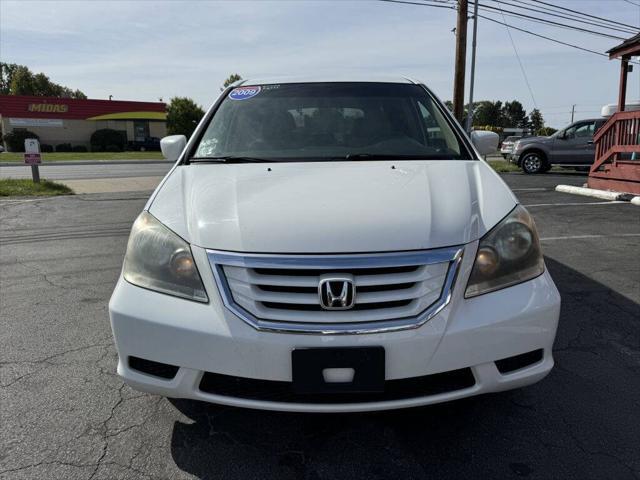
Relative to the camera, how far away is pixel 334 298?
1.81 m

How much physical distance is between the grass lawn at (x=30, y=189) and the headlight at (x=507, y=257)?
1136cm

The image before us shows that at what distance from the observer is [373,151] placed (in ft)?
9.48

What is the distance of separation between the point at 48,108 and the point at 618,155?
48488 mm

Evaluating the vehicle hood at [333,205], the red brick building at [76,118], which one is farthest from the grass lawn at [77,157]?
the vehicle hood at [333,205]

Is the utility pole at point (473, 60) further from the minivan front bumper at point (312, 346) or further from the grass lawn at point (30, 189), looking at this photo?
the minivan front bumper at point (312, 346)

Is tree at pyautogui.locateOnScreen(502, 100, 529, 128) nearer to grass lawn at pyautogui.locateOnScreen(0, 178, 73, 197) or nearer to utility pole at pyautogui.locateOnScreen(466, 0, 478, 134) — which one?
utility pole at pyautogui.locateOnScreen(466, 0, 478, 134)

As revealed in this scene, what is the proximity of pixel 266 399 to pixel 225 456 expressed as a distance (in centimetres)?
40

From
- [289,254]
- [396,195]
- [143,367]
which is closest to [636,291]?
[396,195]

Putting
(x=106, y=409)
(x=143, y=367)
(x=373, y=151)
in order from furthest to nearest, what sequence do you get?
(x=373, y=151)
(x=106, y=409)
(x=143, y=367)

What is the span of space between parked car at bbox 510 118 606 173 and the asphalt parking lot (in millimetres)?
13915

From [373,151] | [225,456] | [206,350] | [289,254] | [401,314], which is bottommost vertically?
[225,456]

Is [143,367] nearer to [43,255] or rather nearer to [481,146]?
[481,146]

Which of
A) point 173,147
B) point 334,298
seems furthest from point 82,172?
point 334,298

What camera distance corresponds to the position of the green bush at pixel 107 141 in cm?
4722
